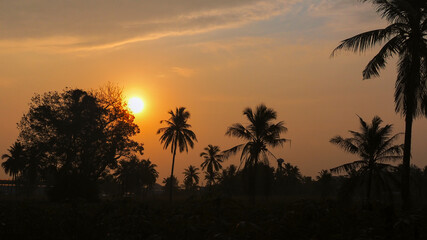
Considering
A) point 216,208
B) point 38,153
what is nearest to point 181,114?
point 38,153

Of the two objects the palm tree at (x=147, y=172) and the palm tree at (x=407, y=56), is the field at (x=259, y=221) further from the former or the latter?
the palm tree at (x=147, y=172)

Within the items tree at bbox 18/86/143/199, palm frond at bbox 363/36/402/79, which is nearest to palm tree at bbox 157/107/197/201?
tree at bbox 18/86/143/199

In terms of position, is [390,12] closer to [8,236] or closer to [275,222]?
[275,222]

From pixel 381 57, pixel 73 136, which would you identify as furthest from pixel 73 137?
pixel 381 57

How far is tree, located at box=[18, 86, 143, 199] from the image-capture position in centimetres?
4573

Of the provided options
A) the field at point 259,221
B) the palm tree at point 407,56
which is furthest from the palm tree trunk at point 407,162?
the field at point 259,221

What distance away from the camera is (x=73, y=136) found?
152 ft

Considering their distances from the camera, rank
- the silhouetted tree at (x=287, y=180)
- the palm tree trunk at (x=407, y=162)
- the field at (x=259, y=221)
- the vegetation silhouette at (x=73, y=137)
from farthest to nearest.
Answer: the silhouetted tree at (x=287, y=180)
the vegetation silhouette at (x=73, y=137)
the palm tree trunk at (x=407, y=162)
the field at (x=259, y=221)

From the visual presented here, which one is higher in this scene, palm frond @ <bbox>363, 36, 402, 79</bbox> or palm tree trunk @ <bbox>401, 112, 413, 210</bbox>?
palm frond @ <bbox>363, 36, 402, 79</bbox>

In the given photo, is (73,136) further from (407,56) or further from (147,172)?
(147,172)

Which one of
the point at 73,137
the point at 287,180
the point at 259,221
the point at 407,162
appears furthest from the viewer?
the point at 287,180

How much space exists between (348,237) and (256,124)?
30.2 meters

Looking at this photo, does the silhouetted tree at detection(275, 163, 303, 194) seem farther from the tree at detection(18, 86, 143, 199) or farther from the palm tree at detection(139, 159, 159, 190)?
the tree at detection(18, 86, 143, 199)

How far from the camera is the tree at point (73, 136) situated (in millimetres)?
45734
